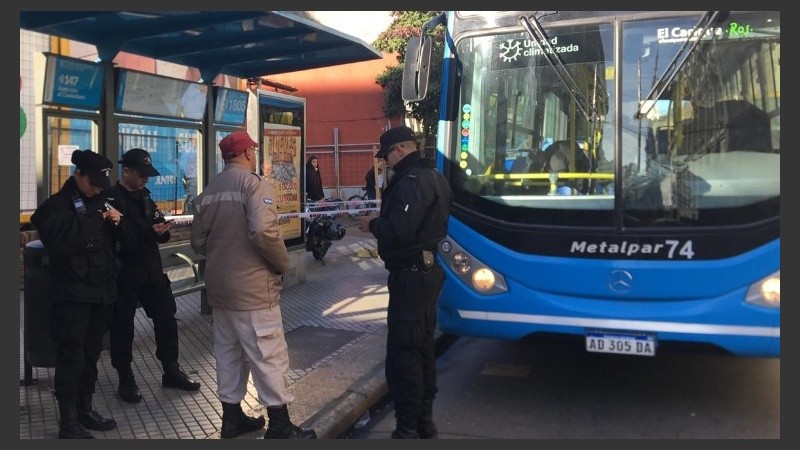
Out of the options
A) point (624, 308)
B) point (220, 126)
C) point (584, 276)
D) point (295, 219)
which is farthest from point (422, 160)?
point (295, 219)

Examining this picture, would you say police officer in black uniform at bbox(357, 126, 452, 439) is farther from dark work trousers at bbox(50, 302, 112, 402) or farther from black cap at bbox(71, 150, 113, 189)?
dark work trousers at bbox(50, 302, 112, 402)

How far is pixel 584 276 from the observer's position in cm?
459

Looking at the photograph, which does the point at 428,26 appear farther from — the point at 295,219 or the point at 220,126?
the point at 295,219

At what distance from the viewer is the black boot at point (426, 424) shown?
4465 millimetres

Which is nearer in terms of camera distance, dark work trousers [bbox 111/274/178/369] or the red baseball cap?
the red baseball cap

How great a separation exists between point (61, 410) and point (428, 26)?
390 centimetres

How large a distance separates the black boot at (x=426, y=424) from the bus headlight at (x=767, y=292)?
208 centimetres

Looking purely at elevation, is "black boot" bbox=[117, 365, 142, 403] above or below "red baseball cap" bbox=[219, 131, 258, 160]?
below

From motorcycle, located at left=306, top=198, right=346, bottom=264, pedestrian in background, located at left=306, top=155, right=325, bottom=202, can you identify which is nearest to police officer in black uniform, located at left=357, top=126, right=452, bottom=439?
motorcycle, located at left=306, top=198, right=346, bottom=264

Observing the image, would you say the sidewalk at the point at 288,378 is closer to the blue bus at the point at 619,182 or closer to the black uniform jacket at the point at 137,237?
the black uniform jacket at the point at 137,237

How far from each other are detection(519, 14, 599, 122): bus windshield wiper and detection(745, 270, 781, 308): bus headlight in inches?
61.4

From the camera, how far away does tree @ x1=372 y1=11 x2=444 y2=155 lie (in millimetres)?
16772

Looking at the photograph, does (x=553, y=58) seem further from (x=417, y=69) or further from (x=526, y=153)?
(x=417, y=69)

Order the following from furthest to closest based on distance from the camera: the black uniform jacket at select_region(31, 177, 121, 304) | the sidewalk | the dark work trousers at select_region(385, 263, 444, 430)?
the sidewalk
the dark work trousers at select_region(385, 263, 444, 430)
the black uniform jacket at select_region(31, 177, 121, 304)
